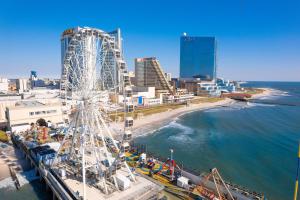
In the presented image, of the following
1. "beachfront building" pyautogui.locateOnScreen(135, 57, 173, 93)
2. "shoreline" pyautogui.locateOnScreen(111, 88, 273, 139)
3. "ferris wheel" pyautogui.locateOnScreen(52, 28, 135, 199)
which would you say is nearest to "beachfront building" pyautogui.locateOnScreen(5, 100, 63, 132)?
"shoreline" pyautogui.locateOnScreen(111, 88, 273, 139)

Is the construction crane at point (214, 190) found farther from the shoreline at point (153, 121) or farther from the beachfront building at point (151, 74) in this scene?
the beachfront building at point (151, 74)

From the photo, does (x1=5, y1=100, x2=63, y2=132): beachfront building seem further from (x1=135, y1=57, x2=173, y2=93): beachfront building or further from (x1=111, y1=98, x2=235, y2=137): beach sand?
(x1=135, y1=57, x2=173, y2=93): beachfront building

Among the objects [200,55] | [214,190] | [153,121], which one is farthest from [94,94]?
[200,55]

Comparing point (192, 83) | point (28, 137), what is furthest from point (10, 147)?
point (192, 83)

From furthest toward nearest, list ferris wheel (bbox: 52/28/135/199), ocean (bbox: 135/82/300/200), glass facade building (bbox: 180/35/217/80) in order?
glass facade building (bbox: 180/35/217/80)
ocean (bbox: 135/82/300/200)
ferris wheel (bbox: 52/28/135/199)

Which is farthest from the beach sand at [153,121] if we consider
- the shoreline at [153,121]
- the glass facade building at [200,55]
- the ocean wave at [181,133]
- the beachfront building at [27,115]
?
the glass facade building at [200,55]

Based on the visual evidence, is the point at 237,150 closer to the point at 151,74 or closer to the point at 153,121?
the point at 153,121

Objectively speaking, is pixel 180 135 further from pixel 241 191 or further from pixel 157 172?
pixel 241 191
